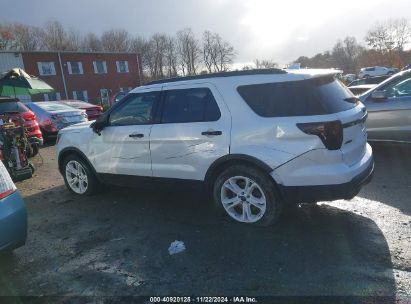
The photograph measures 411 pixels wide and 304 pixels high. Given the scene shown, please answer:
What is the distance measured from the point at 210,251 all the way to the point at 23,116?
7896mm

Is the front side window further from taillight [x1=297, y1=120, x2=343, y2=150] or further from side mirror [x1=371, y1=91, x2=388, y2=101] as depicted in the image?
side mirror [x1=371, y1=91, x2=388, y2=101]

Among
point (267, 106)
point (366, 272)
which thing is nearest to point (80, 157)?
point (267, 106)

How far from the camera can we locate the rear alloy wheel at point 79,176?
5.71m

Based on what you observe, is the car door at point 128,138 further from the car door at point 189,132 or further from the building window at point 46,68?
the building window at point 46,68

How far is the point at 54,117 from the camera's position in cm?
1198

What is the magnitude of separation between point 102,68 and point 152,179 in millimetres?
38688

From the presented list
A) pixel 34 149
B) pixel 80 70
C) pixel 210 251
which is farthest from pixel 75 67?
pixel 210 251

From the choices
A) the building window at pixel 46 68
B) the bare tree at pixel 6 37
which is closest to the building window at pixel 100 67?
the building window at pixel 46 68

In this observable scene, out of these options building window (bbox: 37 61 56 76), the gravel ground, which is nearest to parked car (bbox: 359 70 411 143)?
the gravel ground

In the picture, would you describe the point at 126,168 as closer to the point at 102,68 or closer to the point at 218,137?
the point at 218,137

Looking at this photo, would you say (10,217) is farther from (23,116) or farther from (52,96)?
(52,96)

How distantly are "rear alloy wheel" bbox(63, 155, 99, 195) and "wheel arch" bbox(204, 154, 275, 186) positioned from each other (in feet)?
7.54

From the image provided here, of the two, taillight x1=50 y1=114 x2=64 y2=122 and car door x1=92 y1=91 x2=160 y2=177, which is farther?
taillight x1=50 y1=114 x2=64 y2=122

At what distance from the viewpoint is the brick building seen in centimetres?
3528
